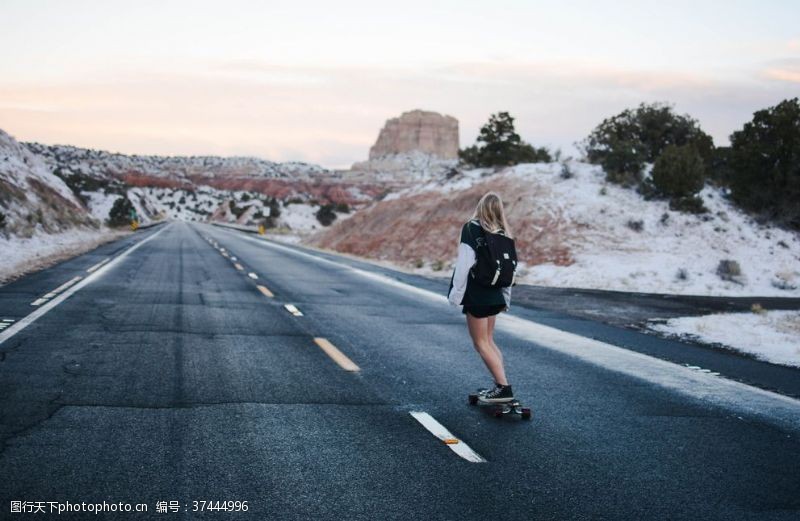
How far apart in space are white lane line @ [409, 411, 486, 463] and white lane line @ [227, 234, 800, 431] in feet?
9.67

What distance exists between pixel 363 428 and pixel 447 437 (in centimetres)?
68

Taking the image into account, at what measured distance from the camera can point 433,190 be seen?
37875 mm

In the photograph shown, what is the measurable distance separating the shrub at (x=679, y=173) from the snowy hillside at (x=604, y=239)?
0.75 meters

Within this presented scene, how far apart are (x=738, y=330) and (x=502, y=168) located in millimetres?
24369

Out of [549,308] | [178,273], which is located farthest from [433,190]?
[549,308]

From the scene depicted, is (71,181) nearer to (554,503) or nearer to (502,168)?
(502,168)

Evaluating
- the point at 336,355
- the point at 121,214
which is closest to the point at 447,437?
the point at 336,355

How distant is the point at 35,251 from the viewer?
25703 mm

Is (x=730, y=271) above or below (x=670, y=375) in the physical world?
above

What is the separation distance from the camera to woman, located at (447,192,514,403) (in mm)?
6000

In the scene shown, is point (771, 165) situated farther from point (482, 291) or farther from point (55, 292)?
point (55, 292)

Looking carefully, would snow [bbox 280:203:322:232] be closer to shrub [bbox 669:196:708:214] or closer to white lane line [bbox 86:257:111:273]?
white lane line [bbox 86:257:111:273]

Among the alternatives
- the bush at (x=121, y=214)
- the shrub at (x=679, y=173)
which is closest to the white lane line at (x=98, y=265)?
the shrub at (x=679, y=173)

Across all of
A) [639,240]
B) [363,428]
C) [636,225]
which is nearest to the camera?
[363,428]
